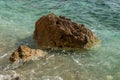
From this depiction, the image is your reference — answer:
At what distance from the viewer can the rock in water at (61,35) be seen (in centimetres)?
1364

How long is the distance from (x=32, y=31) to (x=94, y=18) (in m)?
4.03

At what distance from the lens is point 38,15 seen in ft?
60.3

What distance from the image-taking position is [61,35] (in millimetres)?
13742

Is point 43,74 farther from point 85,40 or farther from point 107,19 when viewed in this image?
point 107,19

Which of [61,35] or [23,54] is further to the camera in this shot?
[61,35]

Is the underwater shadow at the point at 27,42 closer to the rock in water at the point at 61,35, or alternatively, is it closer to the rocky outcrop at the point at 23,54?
the rock in water at the point at 61,35

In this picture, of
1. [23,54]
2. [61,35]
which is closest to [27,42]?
[61,35]

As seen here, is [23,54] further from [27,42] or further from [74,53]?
[74,53]

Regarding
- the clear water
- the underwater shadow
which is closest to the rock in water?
the underwater shadow

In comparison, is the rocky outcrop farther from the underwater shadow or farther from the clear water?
the underwater shadow

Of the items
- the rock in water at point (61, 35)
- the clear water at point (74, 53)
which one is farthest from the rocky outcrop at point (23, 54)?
the rock in water at point (61, 35)

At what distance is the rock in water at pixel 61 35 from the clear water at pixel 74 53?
52 centimetres

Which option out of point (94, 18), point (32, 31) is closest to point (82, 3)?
point (94, 18)

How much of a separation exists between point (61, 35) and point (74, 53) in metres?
1.14
